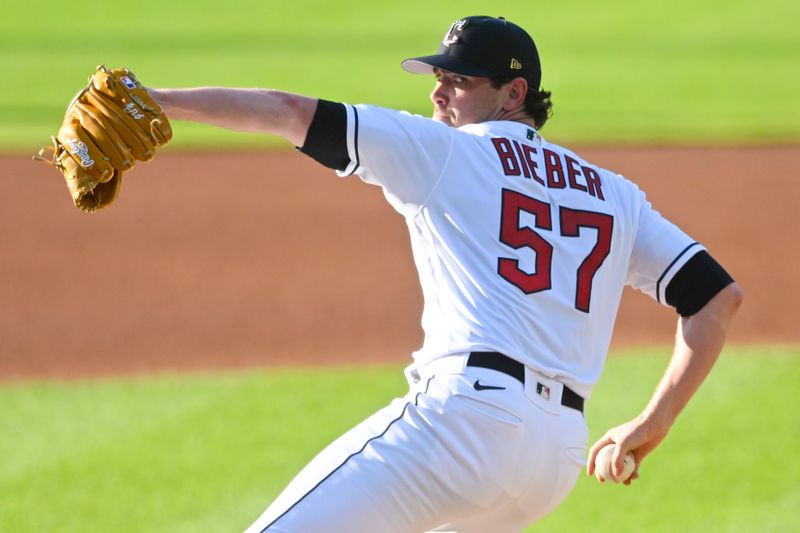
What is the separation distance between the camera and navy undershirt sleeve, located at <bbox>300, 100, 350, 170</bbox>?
260 centimetres

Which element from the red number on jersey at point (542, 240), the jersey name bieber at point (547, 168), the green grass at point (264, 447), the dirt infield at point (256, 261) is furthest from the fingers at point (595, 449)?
the dirt infield at point (256, 261)

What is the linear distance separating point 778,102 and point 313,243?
718 cm

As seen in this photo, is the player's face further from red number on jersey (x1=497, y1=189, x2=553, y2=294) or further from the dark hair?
red number on jersey (x1=497, y1=189, x2=553, y2=294)

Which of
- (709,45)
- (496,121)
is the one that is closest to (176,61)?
(709,45)

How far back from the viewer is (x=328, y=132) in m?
2.61

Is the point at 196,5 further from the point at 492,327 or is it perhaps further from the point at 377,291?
the point at 492,327

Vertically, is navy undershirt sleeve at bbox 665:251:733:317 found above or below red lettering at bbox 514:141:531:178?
below

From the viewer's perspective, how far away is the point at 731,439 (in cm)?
560

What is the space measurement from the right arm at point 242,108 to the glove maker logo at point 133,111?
5 cm

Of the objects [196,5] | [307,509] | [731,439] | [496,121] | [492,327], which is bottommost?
[731,439]

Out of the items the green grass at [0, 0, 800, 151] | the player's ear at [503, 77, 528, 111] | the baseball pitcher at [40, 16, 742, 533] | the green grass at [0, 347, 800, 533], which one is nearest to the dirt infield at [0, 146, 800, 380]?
the green grass at [0, 347, 800, 533]

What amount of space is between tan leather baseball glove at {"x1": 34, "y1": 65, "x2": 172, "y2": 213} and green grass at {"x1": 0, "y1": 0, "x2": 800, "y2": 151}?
30.6 feet

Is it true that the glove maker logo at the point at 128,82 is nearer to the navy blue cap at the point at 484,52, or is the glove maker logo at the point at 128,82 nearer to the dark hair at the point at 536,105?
the navy blue cap at the point at 484,52

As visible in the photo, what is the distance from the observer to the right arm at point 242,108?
2.51m
